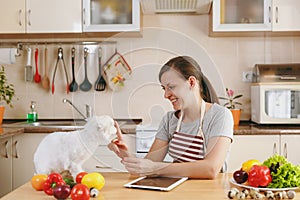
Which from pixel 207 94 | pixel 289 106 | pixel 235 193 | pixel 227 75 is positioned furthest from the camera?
pixel 227 75

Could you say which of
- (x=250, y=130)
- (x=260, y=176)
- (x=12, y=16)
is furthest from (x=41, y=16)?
(x=260, y=176)

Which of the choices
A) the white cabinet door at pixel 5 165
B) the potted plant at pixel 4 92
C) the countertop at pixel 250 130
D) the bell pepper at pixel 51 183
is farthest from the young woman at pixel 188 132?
the potted plant at pixel 4 92

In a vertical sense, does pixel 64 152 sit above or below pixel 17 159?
above

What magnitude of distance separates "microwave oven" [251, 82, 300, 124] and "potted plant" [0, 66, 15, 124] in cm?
178

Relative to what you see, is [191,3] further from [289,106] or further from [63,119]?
[63,119]

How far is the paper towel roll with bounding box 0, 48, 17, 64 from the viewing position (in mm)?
3467

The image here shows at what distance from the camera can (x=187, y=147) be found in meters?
1.99

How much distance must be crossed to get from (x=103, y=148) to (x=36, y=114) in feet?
7.14

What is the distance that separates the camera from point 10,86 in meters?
3.65

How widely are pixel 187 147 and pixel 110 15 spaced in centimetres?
163

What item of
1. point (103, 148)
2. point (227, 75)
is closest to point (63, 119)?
point (227, 75)

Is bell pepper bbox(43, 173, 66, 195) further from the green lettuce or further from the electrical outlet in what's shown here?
the electrical outlet

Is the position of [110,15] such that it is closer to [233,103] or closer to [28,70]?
[28,70]

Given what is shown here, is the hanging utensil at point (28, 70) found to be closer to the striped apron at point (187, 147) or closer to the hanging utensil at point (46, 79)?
the hanging utensil at point (46, 79)
